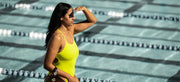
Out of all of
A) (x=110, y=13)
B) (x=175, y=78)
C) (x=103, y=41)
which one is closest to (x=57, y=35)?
(x=175, y=78)

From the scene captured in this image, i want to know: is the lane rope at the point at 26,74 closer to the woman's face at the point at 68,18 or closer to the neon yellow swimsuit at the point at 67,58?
the neon yellow swimsuit at the point at 67,58

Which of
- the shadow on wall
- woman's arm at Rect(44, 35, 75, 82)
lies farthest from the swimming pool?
woman's arm at Rect(44, 35, 75, 82)

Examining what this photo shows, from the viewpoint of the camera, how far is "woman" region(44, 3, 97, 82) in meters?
2.18

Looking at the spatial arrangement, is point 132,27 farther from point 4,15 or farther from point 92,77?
point 4,15

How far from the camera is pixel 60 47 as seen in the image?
2.24 m

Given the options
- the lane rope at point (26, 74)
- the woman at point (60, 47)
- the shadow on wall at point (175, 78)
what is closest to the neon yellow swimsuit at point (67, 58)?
the woman at point (60, 47)

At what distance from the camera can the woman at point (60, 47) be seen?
2.18m

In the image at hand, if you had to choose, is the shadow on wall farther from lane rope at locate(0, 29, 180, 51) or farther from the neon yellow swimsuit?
the neon yellow swimsuit

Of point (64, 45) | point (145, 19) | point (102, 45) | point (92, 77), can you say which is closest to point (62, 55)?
point (64, 45)

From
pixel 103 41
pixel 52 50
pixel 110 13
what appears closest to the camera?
pixel 52 50

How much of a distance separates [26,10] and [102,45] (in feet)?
6.74

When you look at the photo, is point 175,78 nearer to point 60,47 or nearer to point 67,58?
point 67,58

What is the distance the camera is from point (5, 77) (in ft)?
12.2

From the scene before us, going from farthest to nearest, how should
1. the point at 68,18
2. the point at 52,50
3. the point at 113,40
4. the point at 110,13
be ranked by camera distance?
the point at 110,13 < the point at 113,40 < the point at 68,18 < the point at 52,50
